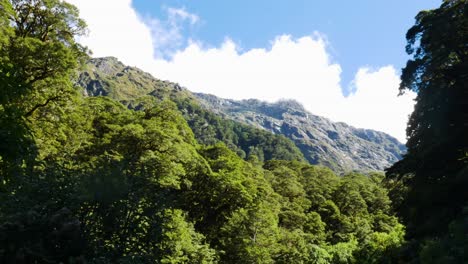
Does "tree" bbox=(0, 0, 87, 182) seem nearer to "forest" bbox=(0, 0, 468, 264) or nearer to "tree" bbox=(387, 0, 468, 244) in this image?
"forest" bbox=(0, 0, 468, 264)

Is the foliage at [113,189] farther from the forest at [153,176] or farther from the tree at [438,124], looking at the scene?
the tree at [438,124]

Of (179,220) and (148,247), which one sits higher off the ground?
(179,220)

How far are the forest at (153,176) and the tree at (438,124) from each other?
80 mm

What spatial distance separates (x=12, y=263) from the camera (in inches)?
343

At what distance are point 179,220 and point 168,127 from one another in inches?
353

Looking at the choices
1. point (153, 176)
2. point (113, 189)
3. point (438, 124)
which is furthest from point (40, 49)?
point (438, 124)

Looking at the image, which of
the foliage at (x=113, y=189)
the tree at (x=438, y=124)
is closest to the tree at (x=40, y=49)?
the foliage at (x=113, y=189)

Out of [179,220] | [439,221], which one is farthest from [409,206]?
[179,220]

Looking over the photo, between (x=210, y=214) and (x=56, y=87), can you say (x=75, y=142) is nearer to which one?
(x=56, y=87)

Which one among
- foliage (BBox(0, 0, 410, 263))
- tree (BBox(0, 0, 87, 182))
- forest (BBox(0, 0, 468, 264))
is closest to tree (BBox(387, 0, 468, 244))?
forest (BBox(0, 0, 468, 264))

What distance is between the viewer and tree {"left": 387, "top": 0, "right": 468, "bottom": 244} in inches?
→ 776

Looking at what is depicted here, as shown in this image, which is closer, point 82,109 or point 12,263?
point 12,263

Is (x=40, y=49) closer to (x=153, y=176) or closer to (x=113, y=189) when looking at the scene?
(x=153, y=176)

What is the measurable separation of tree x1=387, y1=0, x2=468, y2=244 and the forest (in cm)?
8
